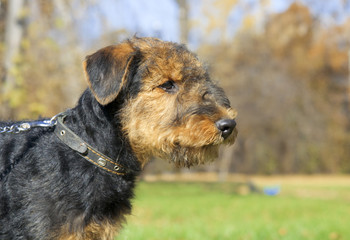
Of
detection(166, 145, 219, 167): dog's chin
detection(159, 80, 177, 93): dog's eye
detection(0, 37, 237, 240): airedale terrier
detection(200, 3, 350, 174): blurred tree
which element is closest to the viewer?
detection(0, 37, 237, 240): airedale terrier

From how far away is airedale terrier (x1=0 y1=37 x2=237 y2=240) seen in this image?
3.32 m

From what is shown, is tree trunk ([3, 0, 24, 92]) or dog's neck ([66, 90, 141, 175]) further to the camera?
tree trunk ([3, 0, 24, 92])

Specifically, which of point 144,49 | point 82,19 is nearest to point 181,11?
point 82,19

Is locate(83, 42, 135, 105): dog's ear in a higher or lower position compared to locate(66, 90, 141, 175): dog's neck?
higher

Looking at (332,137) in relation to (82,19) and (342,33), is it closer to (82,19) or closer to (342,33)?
(342,33)

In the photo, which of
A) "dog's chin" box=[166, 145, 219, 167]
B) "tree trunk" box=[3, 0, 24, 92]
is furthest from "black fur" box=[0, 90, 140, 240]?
"tree trunk" box=[3, 0, 24, 92]

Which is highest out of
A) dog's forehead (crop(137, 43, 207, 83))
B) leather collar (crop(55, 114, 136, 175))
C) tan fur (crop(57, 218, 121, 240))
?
dog's forehead (crop(137, 43, 207, 83))

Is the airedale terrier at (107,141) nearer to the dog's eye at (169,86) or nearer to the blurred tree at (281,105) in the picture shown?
the dog's eye at (169,86)

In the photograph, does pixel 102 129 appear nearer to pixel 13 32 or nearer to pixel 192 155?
pixel 192 155

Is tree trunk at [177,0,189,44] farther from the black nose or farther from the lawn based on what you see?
the black nose

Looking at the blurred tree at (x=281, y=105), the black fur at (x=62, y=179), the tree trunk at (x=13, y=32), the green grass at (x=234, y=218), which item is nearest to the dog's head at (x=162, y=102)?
the black fur at (x=62, y=179)

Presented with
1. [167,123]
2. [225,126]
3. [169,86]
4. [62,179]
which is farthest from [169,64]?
[62,179]

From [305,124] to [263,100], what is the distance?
5113 mm

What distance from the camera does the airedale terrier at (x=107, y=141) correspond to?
3.32 meters
